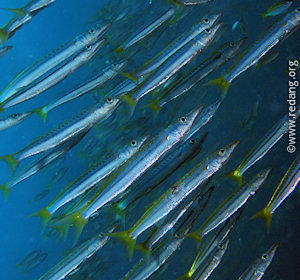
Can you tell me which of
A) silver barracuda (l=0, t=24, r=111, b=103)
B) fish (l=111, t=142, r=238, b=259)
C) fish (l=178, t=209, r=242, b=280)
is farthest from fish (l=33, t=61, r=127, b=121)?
fish (l=178, t=209, r=242, b=280)

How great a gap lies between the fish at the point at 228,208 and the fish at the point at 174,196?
0.33m

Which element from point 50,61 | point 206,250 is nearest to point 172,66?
point 50,61

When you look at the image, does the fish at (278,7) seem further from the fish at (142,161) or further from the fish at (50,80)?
the fish at (50,80)

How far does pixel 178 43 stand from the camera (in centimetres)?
287

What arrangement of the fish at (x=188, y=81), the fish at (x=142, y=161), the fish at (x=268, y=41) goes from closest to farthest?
the fish at (x=142, y=161) < the fish at (x=268, y=41) < the fish at (x=188, y=81)

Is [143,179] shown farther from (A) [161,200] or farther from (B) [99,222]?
(B) [99,222]

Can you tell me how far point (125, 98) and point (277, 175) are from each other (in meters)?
4.29

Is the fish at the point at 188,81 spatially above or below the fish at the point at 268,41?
above

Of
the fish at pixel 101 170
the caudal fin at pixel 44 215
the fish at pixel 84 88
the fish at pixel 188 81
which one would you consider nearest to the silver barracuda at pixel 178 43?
the fish at pixel 188 81

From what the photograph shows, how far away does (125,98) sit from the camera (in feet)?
8.97

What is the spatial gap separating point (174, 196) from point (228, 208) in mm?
533

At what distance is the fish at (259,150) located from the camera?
282 cm

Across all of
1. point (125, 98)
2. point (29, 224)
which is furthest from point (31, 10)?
point (29, 224)

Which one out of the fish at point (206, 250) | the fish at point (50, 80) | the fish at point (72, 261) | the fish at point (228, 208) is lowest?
the fish at point (206, 250)
